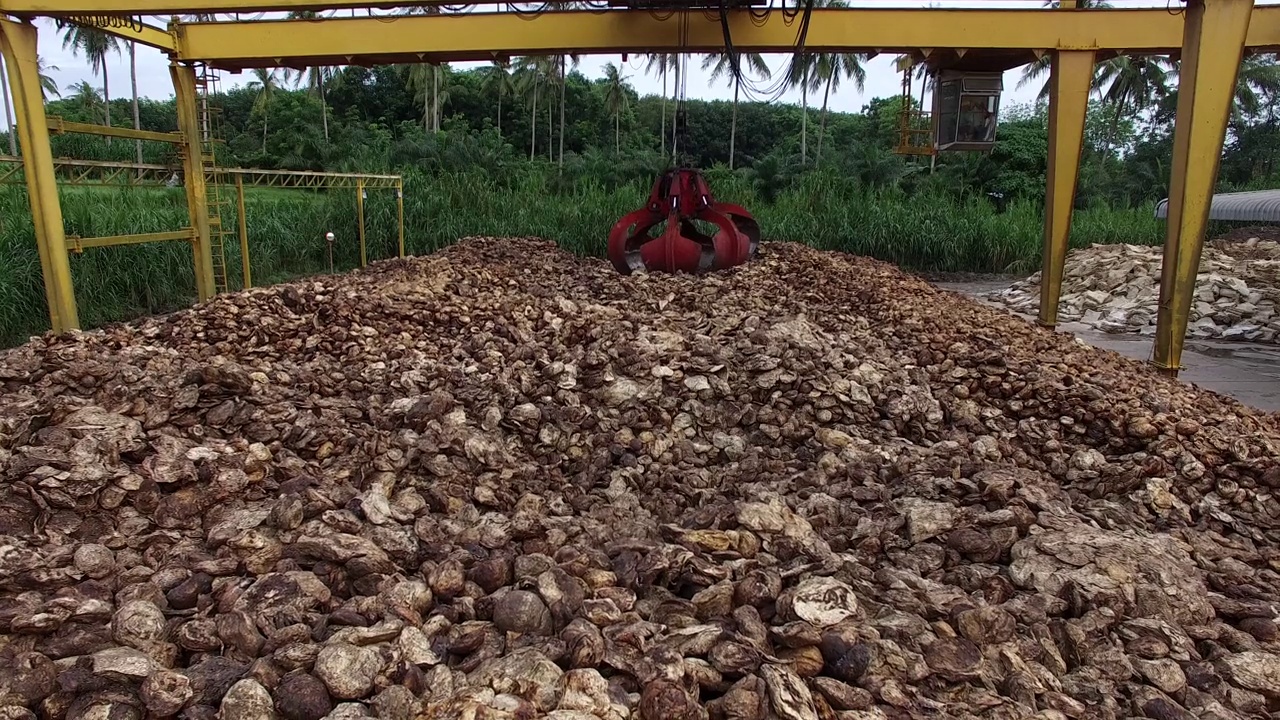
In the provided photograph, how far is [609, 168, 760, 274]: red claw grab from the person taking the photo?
25.3 feet

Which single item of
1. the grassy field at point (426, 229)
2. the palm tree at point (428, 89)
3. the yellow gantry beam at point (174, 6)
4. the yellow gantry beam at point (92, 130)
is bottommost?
the grassy field at point (426, 229)

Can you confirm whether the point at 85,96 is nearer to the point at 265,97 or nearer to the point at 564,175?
the point at 265,97

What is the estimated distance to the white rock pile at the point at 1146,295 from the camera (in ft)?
28.7

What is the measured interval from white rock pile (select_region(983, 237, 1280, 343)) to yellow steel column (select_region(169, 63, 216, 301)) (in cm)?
893

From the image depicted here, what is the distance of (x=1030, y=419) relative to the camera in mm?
3693

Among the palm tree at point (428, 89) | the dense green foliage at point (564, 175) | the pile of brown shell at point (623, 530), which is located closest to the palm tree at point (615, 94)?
the dense green foliage at point (564, 175)

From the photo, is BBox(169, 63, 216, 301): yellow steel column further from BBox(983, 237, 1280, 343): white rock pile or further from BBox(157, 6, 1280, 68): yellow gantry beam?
BBox(983, 237, 1280, 343): white rock pile

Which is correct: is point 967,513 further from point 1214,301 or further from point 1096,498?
point 1214,301

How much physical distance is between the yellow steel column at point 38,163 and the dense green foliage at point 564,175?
4.12 feet

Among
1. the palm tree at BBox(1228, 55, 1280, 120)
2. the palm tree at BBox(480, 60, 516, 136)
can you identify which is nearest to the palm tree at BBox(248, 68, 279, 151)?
the palm tree at BBox(480, 60, 516, 136)

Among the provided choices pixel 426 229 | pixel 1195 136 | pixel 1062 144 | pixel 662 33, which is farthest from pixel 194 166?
pixel 1195 136

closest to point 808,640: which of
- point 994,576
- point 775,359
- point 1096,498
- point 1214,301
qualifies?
point 994,576

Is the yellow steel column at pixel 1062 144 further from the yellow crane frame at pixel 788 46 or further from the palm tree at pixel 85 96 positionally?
the palm tree at pixel 85 96

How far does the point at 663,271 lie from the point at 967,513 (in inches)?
210
